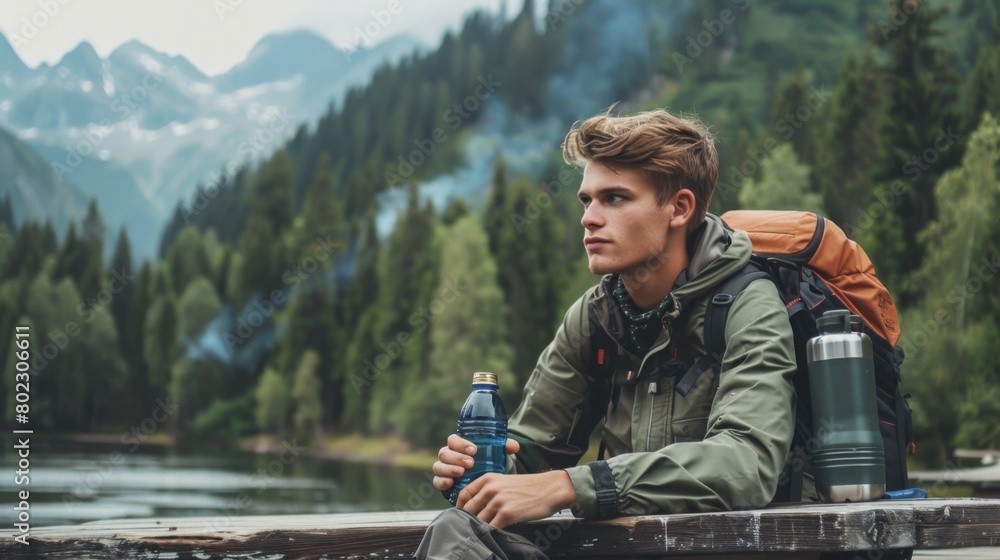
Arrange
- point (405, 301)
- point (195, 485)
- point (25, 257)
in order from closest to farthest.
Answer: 1. point (195, 485)
2. point (405, 301)
3. point (25, 257)

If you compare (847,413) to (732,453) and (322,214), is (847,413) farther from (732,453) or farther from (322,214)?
(322,214)

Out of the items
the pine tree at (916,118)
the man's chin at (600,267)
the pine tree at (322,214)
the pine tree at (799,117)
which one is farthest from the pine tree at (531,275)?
the man's chin at (600,267)

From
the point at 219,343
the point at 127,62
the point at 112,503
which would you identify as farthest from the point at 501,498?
the point at 127,62

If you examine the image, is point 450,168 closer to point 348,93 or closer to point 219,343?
point 348,93

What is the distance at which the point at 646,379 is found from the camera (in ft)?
10.7

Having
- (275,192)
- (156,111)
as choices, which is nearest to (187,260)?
(275,192)

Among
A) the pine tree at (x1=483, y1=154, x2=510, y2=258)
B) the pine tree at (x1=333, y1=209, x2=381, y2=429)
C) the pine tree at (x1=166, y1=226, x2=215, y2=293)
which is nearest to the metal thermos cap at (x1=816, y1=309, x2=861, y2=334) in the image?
the pine tree at (x1=483, y1=154, x2=510, y2=258)

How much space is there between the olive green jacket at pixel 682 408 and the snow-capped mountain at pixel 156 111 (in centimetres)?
9301

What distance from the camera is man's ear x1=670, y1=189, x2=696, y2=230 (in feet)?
10.7

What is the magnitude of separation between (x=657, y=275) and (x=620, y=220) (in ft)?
0.65

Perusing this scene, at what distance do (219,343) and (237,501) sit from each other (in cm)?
4088

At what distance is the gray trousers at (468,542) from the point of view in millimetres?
2514

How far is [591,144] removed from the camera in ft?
10.5

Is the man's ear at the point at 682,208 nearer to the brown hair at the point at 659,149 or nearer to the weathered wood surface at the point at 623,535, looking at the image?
the brown hair at the point at 659,149
